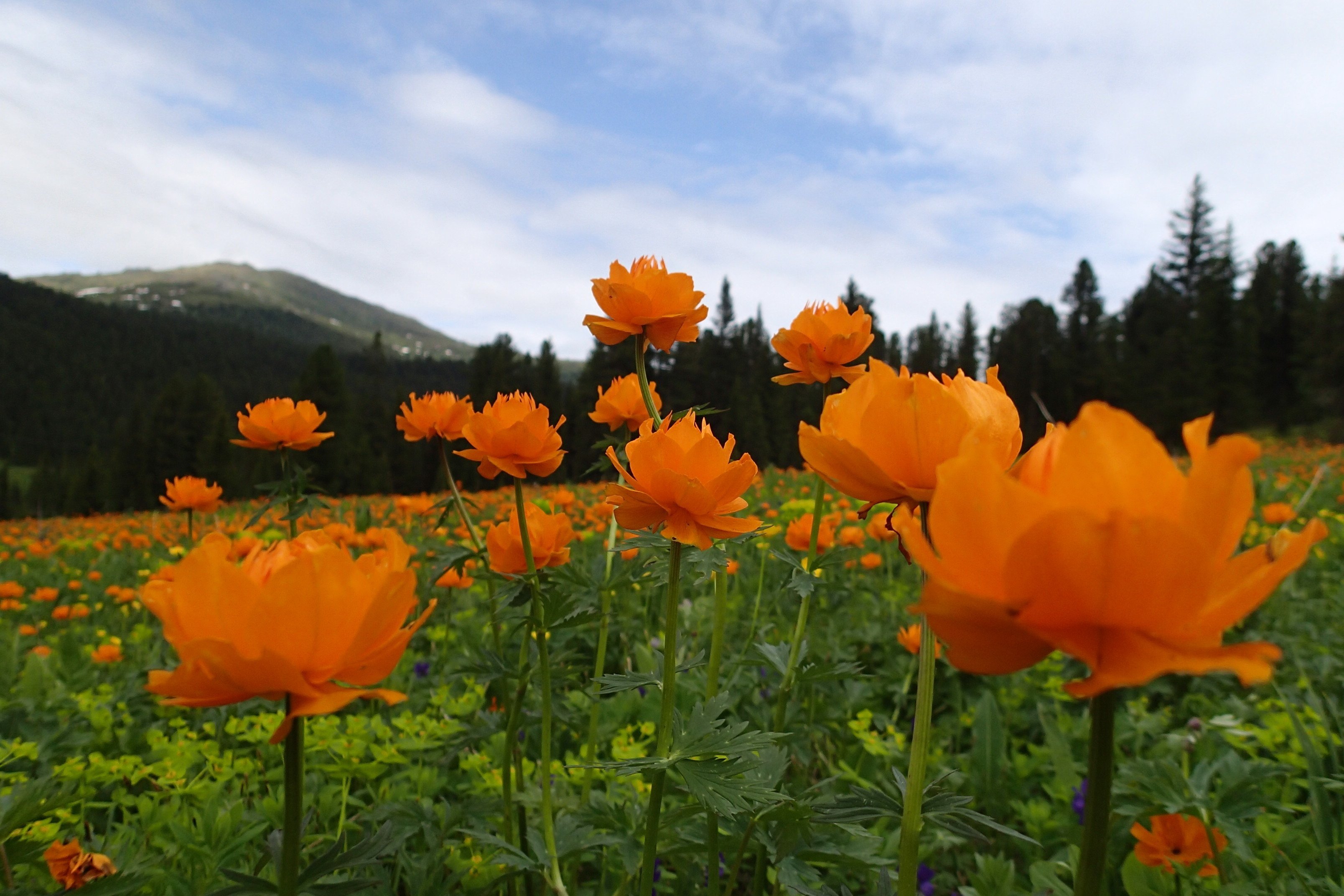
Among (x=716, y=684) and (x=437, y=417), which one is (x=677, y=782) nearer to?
(x=716, y=684)

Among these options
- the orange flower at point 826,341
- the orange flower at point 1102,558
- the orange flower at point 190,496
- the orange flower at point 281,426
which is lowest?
the orange flower at point 190,496

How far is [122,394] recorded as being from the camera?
9200cm

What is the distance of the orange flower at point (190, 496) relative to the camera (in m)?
2.71

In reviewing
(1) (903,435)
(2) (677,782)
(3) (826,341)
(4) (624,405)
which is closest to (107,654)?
(2) (677,782)

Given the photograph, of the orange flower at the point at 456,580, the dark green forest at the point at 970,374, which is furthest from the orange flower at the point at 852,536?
the dark green forest at the point at 970,374

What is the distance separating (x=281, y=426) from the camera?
1.96 metres

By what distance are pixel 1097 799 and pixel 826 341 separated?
113 centimetres

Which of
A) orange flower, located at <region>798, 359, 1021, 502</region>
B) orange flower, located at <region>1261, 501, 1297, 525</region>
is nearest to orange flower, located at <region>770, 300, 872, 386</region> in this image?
orange flower, located at <region>798, 359, 1021, 502</region>

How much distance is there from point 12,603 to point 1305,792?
6.30 meters

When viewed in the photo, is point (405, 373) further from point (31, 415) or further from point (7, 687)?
point (7, 687)

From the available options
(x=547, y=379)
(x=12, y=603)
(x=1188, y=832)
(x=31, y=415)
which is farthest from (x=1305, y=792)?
(x=31, y=415)

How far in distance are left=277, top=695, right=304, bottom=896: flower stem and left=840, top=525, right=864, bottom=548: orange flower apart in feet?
9.39

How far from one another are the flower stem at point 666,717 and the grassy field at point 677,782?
0.06 metres

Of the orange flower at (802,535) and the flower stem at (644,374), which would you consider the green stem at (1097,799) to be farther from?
Answer: the orange flower at (802,535)
